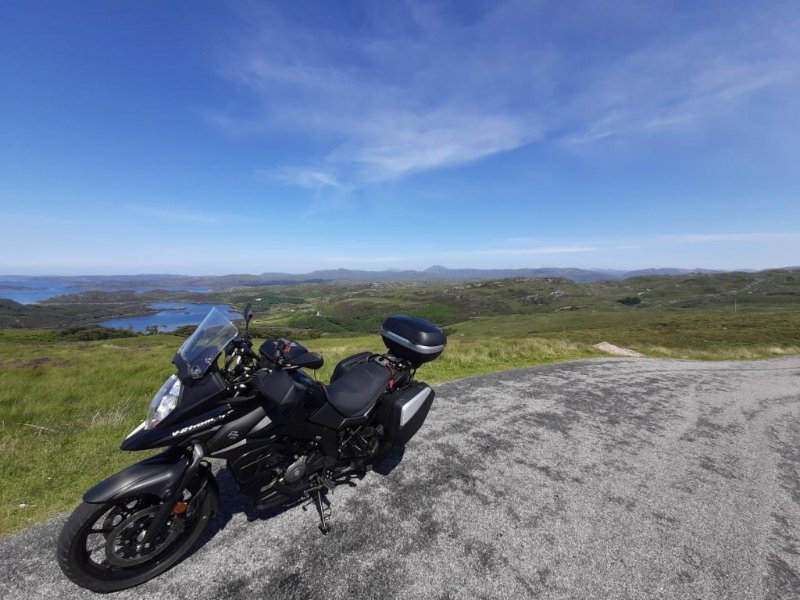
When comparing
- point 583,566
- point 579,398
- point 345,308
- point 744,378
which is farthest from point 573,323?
point 345,308

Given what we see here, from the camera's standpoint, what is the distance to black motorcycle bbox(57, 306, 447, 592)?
3.01 m

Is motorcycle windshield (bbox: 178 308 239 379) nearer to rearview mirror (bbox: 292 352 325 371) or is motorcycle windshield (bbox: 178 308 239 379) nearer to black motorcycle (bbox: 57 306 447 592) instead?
black motorcycle (bbox: 57 306 447 592)

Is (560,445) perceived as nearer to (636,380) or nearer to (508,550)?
(508,550)

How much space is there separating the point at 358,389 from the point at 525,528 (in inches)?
101

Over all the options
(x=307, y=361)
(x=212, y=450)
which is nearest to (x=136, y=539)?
(x=212, y=450)

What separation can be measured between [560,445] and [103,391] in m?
10.4

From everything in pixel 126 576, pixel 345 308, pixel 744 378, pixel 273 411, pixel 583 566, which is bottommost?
pixel 345 308

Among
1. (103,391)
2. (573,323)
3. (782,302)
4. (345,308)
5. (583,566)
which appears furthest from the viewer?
(345,308)

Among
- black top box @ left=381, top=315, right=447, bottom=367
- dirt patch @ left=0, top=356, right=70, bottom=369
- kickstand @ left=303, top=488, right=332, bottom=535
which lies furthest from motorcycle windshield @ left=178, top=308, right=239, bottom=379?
dirt patch @ left=0, top=356, right=70, bottom=369

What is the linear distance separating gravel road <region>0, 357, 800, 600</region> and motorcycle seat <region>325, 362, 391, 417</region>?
4.02 ft

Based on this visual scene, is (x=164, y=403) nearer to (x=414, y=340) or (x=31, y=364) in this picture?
(x=414, y=340)

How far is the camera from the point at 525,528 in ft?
13.3

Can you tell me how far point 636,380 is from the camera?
11.1m

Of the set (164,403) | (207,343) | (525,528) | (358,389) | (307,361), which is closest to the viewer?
(164,403)
